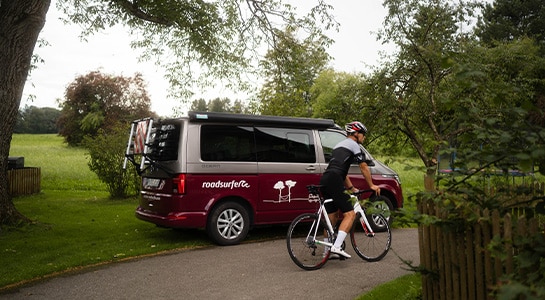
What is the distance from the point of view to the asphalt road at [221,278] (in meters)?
6.09

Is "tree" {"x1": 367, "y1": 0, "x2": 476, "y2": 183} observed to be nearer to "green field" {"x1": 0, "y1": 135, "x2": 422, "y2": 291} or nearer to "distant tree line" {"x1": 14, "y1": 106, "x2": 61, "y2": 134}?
"green field" {"x1": 0, "y1": 135, "x2": 422, "y2": 291}

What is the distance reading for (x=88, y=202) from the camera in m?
15.8

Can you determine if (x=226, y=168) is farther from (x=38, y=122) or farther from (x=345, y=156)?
(x=38, y=122)

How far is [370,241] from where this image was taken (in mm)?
7672

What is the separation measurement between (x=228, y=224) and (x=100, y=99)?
50.9 m

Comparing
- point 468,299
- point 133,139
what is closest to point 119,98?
point 133,139

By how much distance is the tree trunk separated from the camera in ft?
34.4

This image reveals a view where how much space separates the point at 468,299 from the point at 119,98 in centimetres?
5584

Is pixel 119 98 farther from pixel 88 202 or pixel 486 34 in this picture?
pixel 88 202

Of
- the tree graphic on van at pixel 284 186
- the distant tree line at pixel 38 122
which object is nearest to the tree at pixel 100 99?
the distant tree line at pixel 38 122

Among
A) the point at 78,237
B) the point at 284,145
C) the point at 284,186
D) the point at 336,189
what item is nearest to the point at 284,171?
the point at 284,186

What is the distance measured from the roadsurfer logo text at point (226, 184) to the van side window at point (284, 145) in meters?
0.58

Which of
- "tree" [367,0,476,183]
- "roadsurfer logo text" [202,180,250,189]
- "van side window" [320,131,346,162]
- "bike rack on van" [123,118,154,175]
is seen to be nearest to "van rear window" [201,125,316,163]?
"van side window" [320,131,346,162]

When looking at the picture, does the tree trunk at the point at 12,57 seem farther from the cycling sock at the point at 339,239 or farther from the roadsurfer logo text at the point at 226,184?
the cycling sock at the point at 339,239
